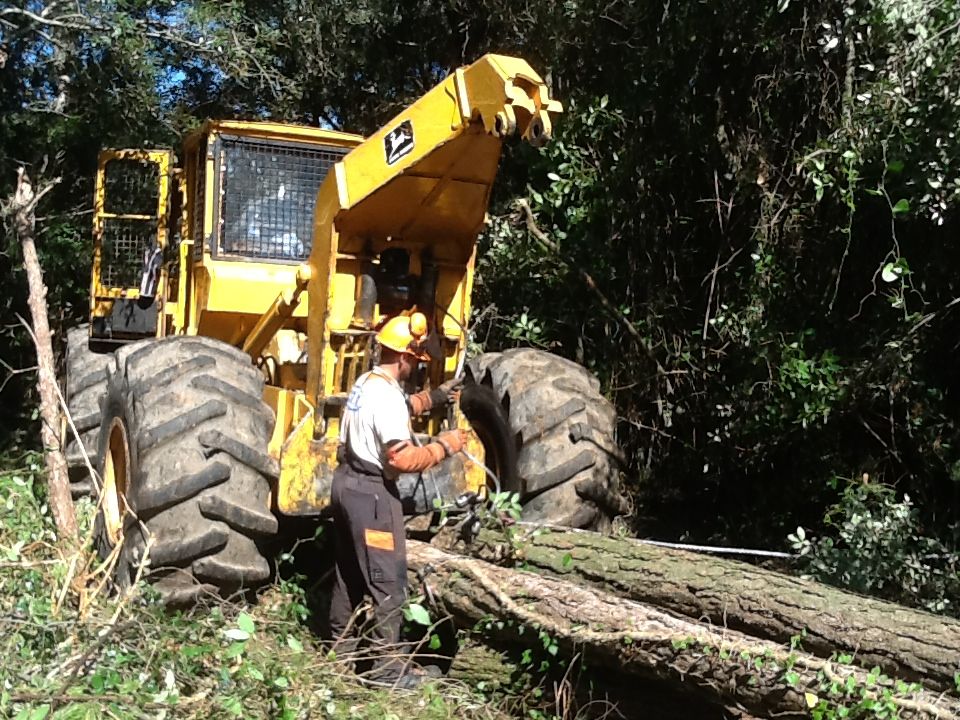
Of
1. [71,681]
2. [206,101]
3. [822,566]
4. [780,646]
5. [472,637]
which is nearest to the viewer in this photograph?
[71,681]

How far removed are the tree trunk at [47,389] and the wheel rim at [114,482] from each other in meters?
0.18

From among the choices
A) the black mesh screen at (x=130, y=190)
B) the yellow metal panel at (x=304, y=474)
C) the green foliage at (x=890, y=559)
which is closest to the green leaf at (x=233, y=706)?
the yellow metal panel at (x=304, y=474)

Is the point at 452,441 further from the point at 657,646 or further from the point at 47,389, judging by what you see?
the point at 47,389

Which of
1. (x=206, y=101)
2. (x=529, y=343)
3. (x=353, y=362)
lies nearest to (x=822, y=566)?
(x=353, y=362)

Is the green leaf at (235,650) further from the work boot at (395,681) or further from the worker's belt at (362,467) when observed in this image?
the worker's belt at (362,467)

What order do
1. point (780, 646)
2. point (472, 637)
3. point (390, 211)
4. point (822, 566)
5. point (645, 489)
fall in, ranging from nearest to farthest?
point (780, 646)
point (472, 637)
point (390, 211)
point (822, 566)
point (645, 489)

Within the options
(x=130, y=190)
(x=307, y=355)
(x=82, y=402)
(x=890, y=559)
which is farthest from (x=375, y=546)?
(x=130, y=190)

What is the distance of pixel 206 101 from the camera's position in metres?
11.8

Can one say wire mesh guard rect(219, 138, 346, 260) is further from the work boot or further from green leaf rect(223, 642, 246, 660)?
green leaf rect(223, 642, 246, 660)

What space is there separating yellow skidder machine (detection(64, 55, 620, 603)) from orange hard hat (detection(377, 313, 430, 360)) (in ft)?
0.98

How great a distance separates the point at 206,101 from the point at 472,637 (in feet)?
26.9

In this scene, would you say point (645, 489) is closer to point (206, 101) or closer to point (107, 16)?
point (107, 16)

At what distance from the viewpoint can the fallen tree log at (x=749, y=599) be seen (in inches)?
160

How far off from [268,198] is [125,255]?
2.74 meters
